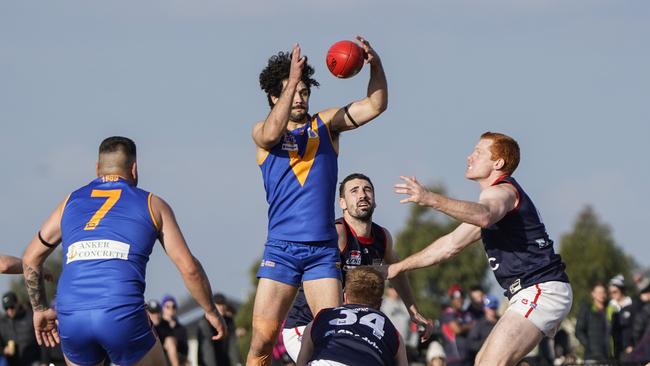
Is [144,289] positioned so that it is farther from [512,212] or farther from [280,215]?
[512,212]

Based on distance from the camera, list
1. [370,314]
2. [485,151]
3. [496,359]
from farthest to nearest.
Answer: [485,151], [496,359], [370,314]

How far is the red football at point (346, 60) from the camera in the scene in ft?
34.0

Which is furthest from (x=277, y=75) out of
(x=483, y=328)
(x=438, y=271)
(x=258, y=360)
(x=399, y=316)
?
(x=438, y=271)

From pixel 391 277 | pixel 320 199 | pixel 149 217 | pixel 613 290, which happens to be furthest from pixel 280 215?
pixel 613 290

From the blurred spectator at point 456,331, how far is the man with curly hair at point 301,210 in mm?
8807

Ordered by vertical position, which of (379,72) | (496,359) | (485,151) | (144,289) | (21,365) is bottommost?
(21,365)

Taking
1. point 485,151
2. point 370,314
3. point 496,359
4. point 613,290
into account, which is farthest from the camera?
point 613,290

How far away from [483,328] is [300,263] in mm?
8773

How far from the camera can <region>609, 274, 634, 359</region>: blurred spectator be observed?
1825 centimetres

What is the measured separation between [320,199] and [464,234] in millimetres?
1290

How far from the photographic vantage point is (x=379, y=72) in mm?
10461

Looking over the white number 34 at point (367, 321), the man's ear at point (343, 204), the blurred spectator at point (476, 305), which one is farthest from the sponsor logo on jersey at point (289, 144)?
the blurred spectator at point (476, 305)

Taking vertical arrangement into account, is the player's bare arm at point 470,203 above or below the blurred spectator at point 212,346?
above

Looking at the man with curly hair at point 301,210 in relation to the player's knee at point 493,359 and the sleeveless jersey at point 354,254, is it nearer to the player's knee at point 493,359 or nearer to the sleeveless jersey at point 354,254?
the sleeveless jersey at point 354,254
